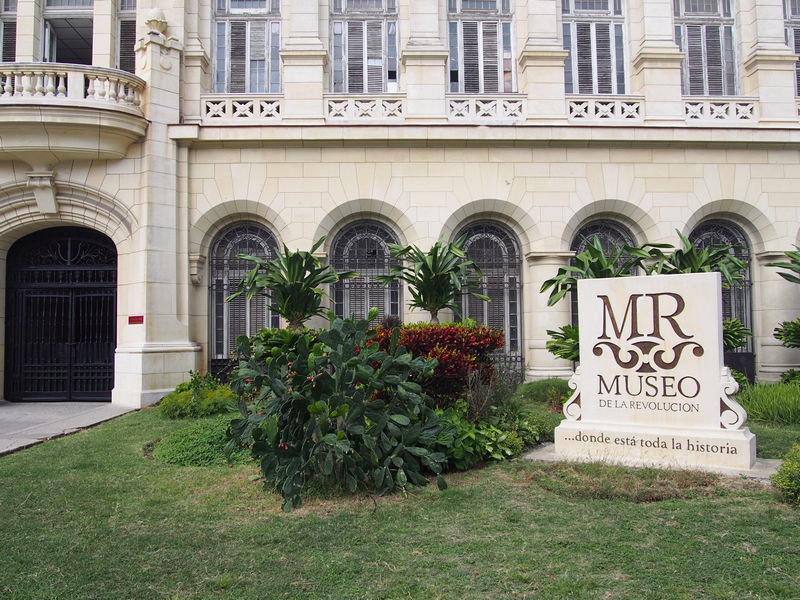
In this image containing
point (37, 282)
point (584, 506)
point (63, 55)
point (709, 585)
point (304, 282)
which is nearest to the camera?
point (709, 585)

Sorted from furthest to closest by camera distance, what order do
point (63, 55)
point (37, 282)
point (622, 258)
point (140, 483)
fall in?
point (63, 55) → point (622, 258) → point (37, 282) → point (140, 483)

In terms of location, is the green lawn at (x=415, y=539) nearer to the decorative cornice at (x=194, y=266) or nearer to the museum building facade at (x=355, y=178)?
the decorative cornice at (x=194, y=266)

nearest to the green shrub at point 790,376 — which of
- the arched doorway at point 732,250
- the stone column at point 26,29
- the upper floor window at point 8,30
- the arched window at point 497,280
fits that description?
the arched doorway at point 732,250

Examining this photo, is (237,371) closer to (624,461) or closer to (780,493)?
(624,461)

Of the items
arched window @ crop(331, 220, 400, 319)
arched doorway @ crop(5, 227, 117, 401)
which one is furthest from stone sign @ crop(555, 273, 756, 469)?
arched doorway @ crop(5, 227, 117, 401)

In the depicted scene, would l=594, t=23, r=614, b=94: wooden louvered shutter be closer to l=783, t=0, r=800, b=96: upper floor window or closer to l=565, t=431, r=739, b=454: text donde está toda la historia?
l=783, t=0, r=800, b=96: upper floor window

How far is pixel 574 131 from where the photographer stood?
13641mm

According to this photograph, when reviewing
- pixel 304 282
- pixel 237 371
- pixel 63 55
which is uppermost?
A: pixel 63 55

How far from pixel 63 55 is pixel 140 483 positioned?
46.7 ft

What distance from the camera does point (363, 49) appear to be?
14898mm

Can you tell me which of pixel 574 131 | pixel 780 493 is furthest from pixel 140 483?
pixel 574 131

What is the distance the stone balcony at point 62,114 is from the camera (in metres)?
11.7

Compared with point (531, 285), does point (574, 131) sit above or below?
above

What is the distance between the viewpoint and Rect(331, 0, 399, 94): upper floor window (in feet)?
48.8
